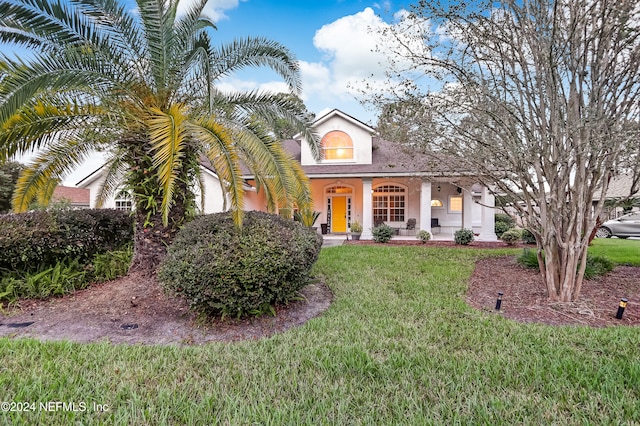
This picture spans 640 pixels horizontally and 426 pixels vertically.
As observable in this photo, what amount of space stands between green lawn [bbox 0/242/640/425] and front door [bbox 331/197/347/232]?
1327cm

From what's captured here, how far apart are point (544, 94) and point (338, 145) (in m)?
10.9

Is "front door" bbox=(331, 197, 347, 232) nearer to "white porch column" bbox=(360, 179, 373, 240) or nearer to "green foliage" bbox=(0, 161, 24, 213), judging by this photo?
"white porch column" bbox=(360, 179, 373, 240)

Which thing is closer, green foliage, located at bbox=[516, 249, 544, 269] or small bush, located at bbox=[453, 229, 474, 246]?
green foliage, located at bbox=[516, 249, 544, 269]

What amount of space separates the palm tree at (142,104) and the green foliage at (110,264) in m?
0.87

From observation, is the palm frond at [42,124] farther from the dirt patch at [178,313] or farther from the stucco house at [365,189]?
the stucco house at [365,189]

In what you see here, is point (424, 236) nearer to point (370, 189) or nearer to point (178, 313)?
point (370, 189)

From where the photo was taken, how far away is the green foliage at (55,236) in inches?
210

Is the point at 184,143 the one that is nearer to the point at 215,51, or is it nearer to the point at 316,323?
the point at 215,51

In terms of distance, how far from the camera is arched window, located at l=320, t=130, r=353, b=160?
51.3 feet

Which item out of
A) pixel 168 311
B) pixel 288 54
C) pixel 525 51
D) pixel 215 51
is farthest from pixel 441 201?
pixel 168 311

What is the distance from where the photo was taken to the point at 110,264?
6.33m

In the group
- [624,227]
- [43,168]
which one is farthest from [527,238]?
[43,168]

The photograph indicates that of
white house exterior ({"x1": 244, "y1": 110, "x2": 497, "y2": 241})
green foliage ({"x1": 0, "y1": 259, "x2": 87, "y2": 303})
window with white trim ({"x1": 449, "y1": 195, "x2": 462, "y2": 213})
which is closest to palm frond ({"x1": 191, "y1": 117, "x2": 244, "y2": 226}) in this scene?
green foliage ({"x1": 0, "y1": 259, "x2": 87, "y2": 303})

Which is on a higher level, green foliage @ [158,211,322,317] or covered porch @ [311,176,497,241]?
covered porch @ [311,176,497,241]
